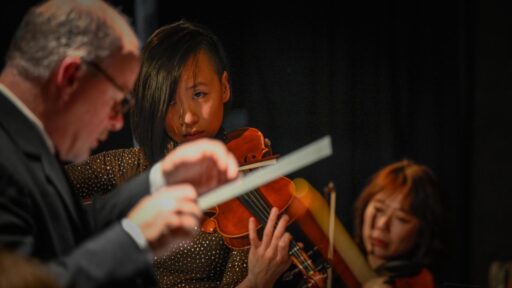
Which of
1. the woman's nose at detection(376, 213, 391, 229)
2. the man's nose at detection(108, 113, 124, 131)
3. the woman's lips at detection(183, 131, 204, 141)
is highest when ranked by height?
the man's nose at detection(108, 113, 124, 131)

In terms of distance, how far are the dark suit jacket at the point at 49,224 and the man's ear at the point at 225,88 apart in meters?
0.83

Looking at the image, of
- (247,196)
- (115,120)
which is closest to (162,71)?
(247,196)

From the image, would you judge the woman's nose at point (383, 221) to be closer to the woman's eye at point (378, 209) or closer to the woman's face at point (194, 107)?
the woman's eye at point (378, 209)

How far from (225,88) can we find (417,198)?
2.45 ft

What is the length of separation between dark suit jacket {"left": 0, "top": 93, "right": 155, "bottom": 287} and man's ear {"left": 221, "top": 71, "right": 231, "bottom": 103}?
830mm

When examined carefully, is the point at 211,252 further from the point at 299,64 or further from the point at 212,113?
the point at 299,64

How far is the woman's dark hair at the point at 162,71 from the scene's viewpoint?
227 centimetres

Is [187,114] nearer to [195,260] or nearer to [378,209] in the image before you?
[195,260]

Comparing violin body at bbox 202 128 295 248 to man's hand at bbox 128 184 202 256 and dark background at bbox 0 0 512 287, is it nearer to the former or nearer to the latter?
dark background at bbox 0 0 512 287

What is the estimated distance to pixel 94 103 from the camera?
1.60 meters

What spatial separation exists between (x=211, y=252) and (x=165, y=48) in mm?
721

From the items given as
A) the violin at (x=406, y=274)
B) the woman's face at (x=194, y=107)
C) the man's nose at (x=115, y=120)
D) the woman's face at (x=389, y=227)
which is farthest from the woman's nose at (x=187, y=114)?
the violin at (x=406, y=274)

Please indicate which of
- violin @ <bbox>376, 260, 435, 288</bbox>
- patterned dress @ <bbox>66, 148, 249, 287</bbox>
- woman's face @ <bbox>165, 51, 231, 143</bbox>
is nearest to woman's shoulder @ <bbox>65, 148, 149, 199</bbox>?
patterned dress @ <bbox>66, 148, 249, 287</bbox>

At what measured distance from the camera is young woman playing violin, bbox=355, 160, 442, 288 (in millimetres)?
2137
